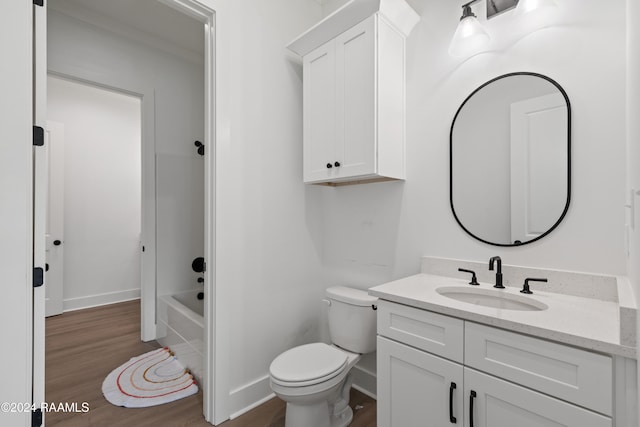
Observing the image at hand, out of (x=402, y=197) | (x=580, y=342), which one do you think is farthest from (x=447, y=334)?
(x=402, y=197)

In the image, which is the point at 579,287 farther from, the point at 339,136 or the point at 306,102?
the point at 306,102

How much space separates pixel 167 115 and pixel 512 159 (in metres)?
2.85

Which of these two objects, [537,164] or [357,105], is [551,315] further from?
[357,105]

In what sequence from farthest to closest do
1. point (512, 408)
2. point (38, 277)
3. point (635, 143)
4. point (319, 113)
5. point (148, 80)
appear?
point (148, 80) < point (319, 113) < point (38, 277) < point (512, 408) < point (635, 143)

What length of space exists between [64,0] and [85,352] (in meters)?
2.77

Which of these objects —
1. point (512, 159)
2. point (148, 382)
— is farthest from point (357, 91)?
point (148, 382)

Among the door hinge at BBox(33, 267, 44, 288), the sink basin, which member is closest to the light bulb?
the sink basin

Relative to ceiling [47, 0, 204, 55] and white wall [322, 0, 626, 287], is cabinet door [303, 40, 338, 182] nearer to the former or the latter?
white wall [322, 0, 626, 287]

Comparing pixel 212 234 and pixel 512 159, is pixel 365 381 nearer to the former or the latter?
pixel 212 234

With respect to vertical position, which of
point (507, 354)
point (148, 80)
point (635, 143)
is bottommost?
point (507, 354)

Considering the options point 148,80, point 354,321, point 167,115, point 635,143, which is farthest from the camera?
point 167,115

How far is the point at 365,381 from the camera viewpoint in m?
1.97

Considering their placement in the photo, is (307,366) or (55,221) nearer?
(307,366)

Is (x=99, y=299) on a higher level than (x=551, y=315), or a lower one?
lower
